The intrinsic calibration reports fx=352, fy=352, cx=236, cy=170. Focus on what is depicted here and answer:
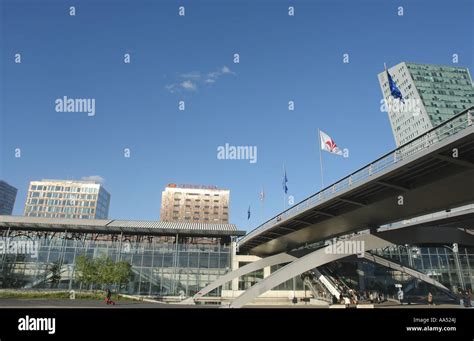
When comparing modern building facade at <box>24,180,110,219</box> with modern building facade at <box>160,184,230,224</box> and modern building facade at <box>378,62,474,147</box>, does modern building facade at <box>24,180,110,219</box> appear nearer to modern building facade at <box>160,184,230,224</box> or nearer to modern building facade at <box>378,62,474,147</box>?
modern building facade at <box>160,184,230,224</box>

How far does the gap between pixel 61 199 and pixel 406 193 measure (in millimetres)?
198050

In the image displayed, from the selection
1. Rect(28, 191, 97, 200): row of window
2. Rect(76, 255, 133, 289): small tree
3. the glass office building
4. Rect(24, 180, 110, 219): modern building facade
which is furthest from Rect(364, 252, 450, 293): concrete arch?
Rect(28, 191, 97, 200): row of window

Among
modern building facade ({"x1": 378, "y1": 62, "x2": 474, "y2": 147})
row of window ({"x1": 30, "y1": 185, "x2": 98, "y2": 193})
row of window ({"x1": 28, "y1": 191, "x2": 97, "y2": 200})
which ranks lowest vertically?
row of window ({"x1": 28, "y1": 191, "x2": 97, "y2": 200})

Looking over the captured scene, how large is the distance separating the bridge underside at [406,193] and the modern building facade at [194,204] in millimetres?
154279

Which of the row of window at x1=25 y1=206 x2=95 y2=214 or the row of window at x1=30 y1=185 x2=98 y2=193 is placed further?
the row of window at x1=30 y1=185 x2=98 y2=193

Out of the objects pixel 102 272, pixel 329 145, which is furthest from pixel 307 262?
pixel 102 272

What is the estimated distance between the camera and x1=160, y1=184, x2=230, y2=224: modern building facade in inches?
7343

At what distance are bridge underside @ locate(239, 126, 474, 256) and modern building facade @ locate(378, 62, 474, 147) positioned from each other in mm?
132207

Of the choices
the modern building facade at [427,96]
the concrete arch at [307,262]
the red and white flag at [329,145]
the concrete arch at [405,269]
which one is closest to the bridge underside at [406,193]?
the concrete arch at [307,262]

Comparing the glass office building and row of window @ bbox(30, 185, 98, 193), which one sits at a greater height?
row of window @ bbox(30, 185, 98, 193)

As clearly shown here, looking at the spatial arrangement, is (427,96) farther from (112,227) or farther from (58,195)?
(58,195)

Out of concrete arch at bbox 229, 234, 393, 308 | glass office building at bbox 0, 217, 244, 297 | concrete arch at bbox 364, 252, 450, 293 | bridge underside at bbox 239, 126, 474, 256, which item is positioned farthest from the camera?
glass office building at bbox 0, 217, 244, 297

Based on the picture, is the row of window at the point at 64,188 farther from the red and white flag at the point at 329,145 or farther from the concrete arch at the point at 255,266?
the red and white flag at the point at 329,145

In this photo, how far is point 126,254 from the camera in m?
58.5
